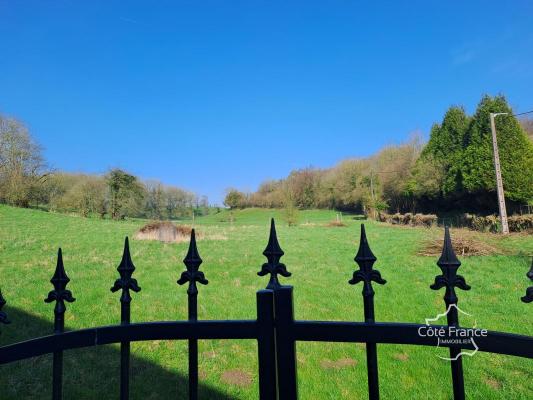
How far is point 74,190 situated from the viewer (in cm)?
4353

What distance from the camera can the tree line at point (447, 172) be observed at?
822 inches

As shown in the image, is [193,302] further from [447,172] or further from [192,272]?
[447,172]

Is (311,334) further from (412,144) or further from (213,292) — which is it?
Answer: (412,144)

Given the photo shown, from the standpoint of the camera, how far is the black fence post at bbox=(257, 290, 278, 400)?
1.45m

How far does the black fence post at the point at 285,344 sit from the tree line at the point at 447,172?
24210 mm

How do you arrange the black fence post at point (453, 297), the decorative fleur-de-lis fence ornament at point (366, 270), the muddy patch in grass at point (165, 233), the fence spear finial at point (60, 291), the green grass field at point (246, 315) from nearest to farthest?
the black fence post at point (453, 297) → the decorative fleur-de-lis fence ornament at point (366, 270) → the fence spear finial at point (60, 291) → the green grass field at point (246, 315) → the muddy patch in grass at point (165, 233)

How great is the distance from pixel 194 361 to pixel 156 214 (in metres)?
52.8

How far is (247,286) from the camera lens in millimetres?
8250

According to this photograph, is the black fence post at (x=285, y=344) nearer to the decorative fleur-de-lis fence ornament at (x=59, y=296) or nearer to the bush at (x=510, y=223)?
the decorative fleur-de-lis fence ornament at (x=59, y=296)

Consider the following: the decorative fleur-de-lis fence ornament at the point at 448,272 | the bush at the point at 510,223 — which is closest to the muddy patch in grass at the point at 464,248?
the bush at the point at 510,223

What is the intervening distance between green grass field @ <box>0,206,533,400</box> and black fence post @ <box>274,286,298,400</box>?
2.86m

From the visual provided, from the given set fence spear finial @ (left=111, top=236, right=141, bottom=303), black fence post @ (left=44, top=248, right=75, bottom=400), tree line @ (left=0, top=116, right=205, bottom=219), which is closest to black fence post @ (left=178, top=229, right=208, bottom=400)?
fence spear finial @ (left=111, top=236, right=141, bottom=303)

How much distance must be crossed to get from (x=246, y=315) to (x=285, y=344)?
4.96 meters

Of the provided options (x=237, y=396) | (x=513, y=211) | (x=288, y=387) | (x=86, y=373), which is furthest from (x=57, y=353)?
(x=513, y=211)
